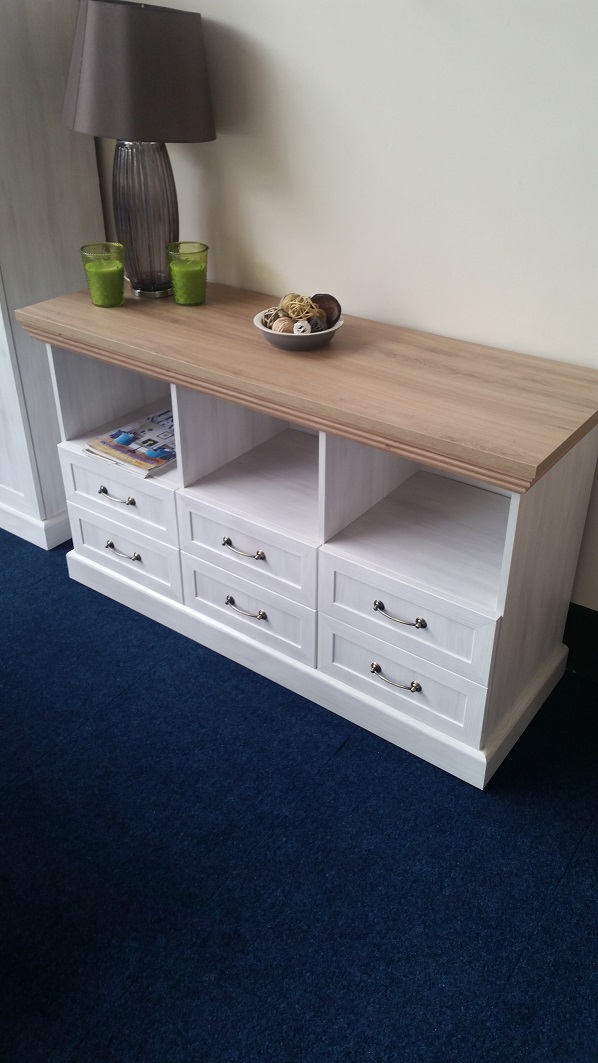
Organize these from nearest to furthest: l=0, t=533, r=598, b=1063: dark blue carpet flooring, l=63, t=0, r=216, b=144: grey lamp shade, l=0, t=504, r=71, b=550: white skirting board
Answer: l=0, t=533, r=598, b=1063: dark blue carpet flooring
l=63, t=0, r=216, b=144: grey lamp shade
l=0, t=504, r=71, b=550: white skirting board

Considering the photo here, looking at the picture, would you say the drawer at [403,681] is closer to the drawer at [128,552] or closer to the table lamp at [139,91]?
the drawer at [128,552]

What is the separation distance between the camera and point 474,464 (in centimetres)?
130

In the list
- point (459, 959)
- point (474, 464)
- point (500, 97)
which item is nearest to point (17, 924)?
point (459, 959)

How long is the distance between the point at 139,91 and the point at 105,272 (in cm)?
36

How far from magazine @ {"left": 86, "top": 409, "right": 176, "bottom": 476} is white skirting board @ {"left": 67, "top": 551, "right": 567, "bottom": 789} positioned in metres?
0.32

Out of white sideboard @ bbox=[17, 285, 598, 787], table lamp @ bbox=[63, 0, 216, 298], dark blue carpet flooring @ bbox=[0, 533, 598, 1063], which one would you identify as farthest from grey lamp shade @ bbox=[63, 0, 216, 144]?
dark blue carpet flooring @ bbox=[0, 533, 598, 1063]

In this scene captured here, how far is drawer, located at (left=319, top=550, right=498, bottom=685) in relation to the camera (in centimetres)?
149

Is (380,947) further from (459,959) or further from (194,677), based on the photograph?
(194,677)

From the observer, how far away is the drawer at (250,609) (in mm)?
1779

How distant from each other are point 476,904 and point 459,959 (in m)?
0.11

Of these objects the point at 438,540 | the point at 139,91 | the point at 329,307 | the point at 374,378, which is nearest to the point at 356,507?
the point at 438,540

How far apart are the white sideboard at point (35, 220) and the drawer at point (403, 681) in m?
0.95

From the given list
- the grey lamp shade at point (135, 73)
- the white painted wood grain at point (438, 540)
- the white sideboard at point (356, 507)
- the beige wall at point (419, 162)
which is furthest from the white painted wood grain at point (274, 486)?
the grey lamp shade at point (135, 73)

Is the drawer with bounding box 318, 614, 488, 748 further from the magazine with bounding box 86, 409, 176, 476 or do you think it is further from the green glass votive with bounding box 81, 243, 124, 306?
the green glass votive with bounding box 81, 243, 124, 306
